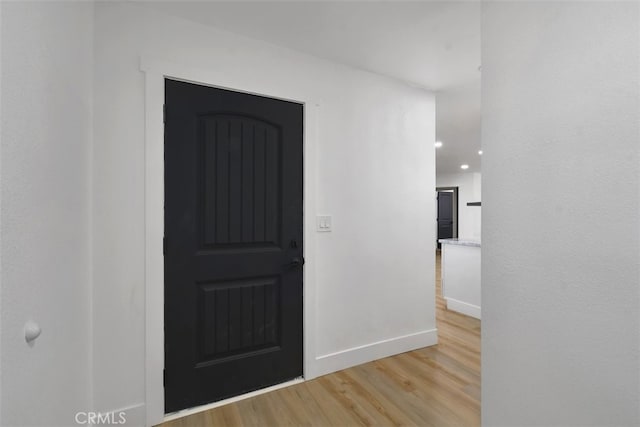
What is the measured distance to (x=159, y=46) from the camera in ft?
5.75

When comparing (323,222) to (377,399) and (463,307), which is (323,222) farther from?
(463,307)

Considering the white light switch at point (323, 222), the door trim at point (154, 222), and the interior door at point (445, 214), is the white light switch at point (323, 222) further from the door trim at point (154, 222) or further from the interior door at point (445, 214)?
the interior door at point (445, 214)

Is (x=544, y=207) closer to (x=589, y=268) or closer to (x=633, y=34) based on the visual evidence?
(x=589, y=268)

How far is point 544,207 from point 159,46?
2.19m

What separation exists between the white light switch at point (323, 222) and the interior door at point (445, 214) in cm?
834

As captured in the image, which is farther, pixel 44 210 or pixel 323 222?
pixel 323 222

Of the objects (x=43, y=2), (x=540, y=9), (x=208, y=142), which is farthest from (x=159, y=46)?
(x=540, y=9)

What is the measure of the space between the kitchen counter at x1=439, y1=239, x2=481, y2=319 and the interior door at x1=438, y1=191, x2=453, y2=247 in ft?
20.1

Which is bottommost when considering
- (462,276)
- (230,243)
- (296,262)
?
(462,276)

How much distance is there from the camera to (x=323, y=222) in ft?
7.45

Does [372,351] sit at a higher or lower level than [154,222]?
lower

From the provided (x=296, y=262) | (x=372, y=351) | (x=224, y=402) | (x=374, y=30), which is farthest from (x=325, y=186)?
(x=224, y=402)

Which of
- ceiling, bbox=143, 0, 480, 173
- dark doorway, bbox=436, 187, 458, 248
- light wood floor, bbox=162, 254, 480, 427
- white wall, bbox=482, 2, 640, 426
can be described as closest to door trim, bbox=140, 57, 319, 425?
light wood floor, bbox=162, 254, 480, 427

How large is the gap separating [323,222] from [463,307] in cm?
256
